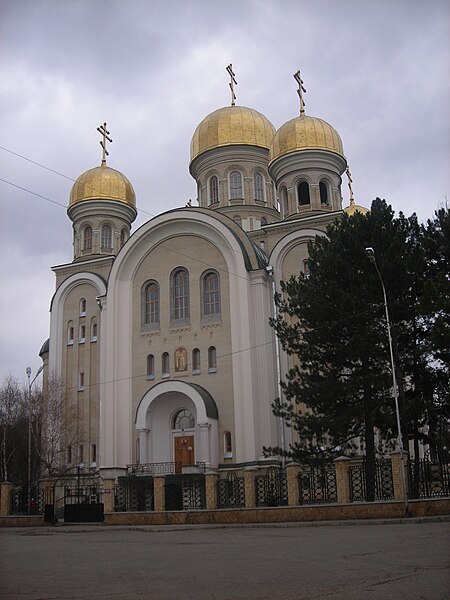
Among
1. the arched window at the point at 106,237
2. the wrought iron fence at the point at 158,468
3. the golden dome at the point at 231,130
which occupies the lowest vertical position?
the wrought iron fence at the point at 158,468

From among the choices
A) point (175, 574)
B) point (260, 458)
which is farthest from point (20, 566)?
point (260, 458)

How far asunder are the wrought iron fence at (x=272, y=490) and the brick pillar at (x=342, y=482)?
2.58 m

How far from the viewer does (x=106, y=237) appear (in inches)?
1421

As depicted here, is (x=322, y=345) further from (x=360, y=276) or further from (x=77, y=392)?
(x=77, y=392)

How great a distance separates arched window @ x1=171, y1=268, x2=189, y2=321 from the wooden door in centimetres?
499

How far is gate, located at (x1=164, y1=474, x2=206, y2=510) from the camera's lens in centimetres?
2231

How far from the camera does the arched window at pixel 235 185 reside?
118 feet

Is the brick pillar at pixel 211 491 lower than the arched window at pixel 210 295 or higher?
lower

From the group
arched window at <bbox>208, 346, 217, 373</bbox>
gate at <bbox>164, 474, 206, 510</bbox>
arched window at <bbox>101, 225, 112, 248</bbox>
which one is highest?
arched window at <bbox>101, 225, 112, 248</bbox>

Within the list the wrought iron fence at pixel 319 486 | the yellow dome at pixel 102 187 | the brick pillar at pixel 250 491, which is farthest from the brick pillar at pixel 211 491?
the yellow dome at pixel 102 187

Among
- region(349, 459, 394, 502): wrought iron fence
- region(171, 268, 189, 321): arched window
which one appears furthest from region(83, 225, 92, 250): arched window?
region(349, 459, 394, 502): wrought iron fence

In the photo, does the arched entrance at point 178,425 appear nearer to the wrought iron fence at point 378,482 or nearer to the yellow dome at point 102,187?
the wrought iron fence at point 378,482

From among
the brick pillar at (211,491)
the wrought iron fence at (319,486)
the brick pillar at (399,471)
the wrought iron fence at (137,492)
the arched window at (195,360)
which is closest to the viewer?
the brick pillar at (399,471)

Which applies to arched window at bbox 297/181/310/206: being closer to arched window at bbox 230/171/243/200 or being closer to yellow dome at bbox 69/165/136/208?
arched window at bbox 230/171/243/200
